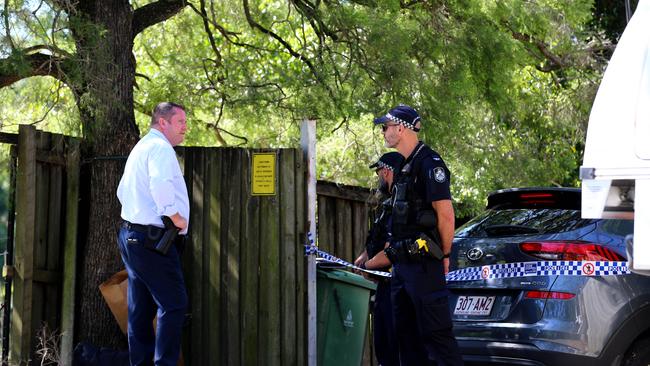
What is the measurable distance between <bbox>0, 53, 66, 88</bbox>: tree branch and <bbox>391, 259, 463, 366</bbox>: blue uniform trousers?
3.16 meters

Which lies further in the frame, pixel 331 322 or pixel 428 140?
pixel 428 140

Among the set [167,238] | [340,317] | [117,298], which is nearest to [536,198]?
[340,317]

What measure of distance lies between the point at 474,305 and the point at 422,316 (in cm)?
42

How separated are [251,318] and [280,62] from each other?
537 centimetres

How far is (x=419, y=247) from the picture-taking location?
660 cm

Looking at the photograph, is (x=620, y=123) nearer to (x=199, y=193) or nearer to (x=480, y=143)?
(x=199, y=193)

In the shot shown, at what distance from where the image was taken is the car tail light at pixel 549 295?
6.37 metres

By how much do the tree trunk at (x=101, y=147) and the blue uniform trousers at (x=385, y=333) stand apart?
2.20 metres

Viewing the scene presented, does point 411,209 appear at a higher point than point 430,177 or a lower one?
lower

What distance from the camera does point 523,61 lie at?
33.9 ft

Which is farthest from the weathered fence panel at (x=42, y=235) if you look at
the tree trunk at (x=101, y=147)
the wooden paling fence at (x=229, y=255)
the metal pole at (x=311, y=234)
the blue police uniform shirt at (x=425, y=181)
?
the blue police uniform shirt at (x=425, y=181)

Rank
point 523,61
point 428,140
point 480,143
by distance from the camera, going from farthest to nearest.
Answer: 1. point 480,143
2. point 523,61
3. point 428,140

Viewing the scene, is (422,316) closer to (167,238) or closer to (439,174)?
(439,174)

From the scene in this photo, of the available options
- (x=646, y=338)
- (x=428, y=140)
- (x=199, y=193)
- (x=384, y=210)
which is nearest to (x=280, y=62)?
(x=428, y=140)
